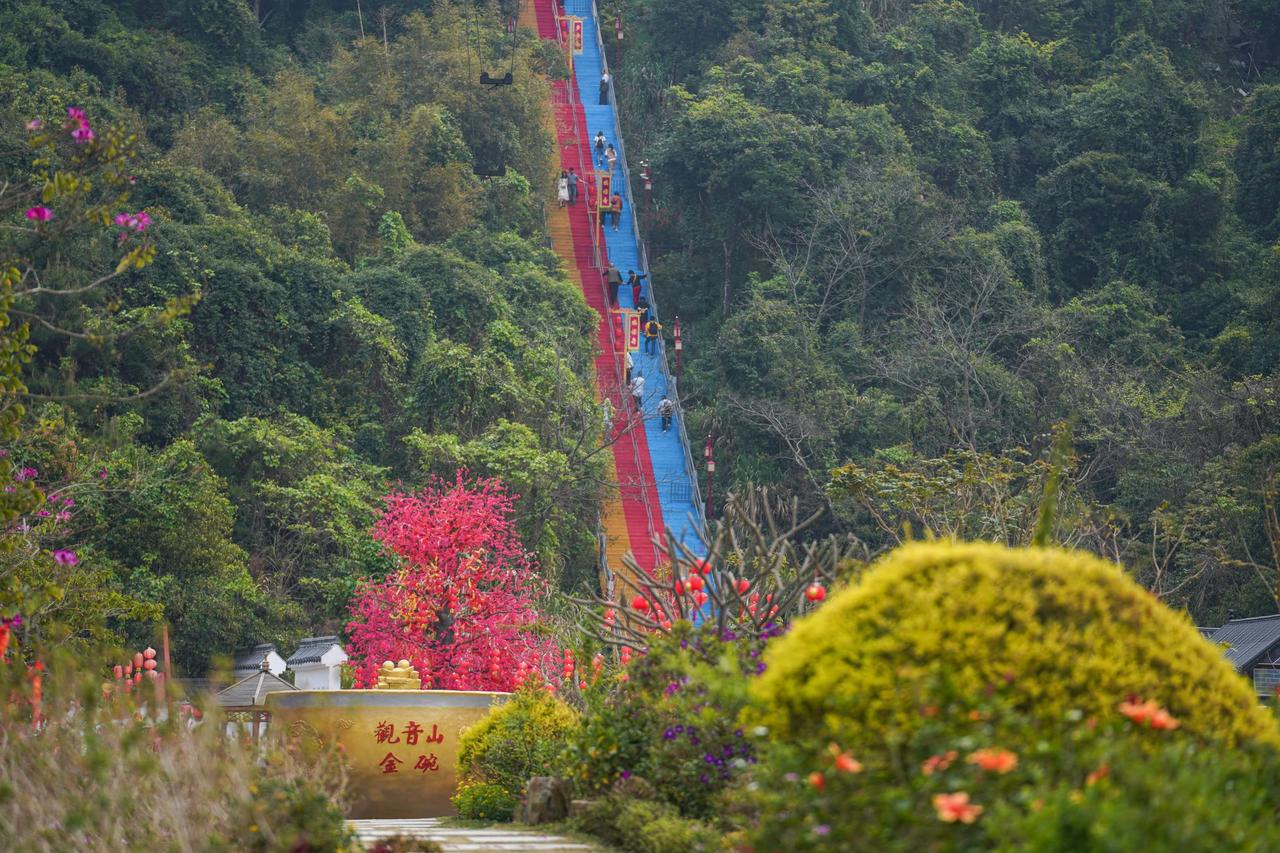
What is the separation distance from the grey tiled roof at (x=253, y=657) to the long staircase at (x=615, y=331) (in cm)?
502

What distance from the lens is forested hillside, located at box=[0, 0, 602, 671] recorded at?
68.7 ft

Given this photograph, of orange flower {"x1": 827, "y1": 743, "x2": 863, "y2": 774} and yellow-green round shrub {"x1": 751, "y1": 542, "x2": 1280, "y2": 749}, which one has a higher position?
yellow-green round shrub {"x1": 751, "y1": 542, "x2": 1280, "y2": 749}

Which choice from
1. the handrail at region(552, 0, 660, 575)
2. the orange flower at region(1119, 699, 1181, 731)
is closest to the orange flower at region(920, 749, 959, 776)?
the orange flower at region(1119, 699, 1181, 731)

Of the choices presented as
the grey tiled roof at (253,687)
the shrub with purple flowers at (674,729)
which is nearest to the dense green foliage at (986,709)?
the shrub with purple flowers at (674,729)

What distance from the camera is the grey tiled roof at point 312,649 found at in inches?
793

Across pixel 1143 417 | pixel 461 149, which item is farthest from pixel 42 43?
pixel 1143 417

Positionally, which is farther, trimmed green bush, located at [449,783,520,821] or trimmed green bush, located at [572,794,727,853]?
trimmed green bush, located at [449,783,520,821]

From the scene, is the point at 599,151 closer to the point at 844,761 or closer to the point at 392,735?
the point at 392,735

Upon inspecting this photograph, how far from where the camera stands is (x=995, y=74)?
124ft

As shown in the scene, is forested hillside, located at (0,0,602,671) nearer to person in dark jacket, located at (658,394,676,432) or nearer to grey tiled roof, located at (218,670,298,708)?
grey tiled roof, located at (218,670,298,708)

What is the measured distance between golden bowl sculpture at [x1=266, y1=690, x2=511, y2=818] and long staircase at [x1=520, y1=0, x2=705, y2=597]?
413 inches

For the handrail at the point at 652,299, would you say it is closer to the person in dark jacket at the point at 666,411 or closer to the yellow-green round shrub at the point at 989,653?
the person in dark jacket at the point at 666,411

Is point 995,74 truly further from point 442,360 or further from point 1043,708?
point 1043,708

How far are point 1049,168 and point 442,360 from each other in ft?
55.7
